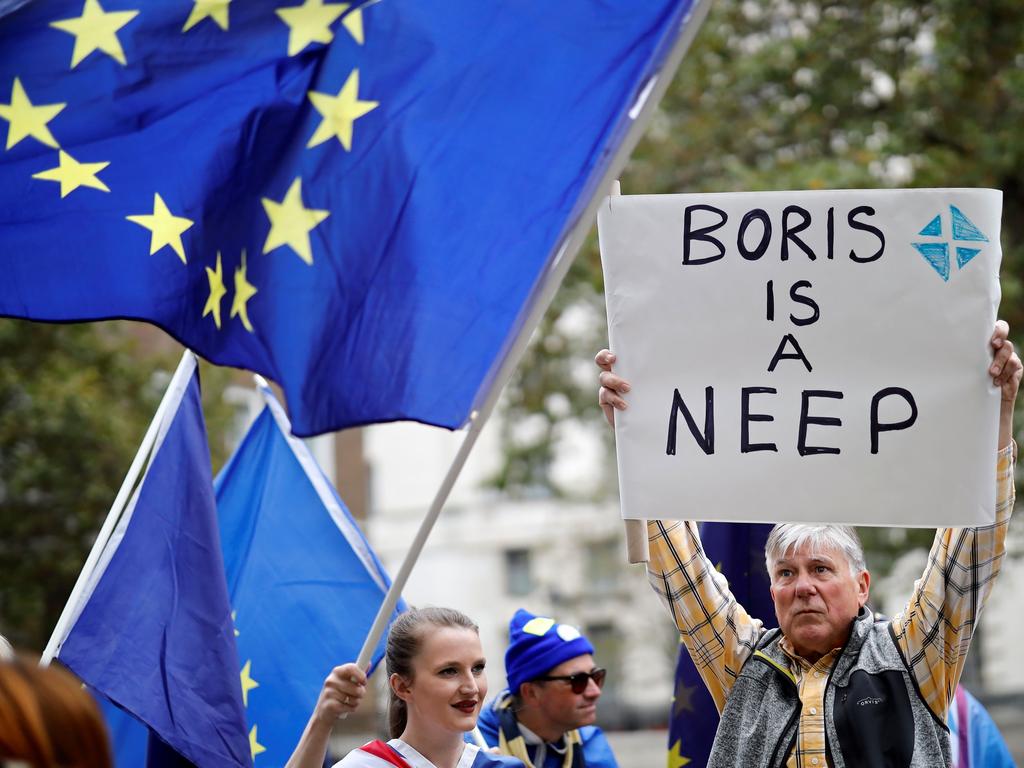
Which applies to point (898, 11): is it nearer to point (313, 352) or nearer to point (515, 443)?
point (515, 443)

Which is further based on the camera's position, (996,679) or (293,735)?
(996,679)

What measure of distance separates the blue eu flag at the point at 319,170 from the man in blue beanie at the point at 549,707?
1.76 metres

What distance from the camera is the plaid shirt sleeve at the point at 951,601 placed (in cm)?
378

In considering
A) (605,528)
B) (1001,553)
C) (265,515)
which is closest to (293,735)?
(265,515)

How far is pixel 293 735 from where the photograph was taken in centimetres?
582

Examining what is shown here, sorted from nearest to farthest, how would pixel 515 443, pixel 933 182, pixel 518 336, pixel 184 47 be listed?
pixel 518 336 → pixel 184 47 → pixel 933 182 → pixel 515 443

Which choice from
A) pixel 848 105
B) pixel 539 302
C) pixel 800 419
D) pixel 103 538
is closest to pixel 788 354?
pixel 800 419

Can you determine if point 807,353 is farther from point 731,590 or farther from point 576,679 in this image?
point 576,679

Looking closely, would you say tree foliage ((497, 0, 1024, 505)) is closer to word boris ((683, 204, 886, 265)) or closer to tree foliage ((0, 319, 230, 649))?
tree foliage ((0, 319, 230, 649))

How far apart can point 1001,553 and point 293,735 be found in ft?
9.87

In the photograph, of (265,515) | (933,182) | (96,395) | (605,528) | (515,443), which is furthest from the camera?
(605,528)

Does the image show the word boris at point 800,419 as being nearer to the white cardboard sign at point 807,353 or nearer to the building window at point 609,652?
the white cardboard sign at point 807,353

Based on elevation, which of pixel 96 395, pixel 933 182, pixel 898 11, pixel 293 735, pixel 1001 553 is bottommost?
pixel 293 735

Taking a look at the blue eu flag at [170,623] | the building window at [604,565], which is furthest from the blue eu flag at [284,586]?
the building window at [604,565]
